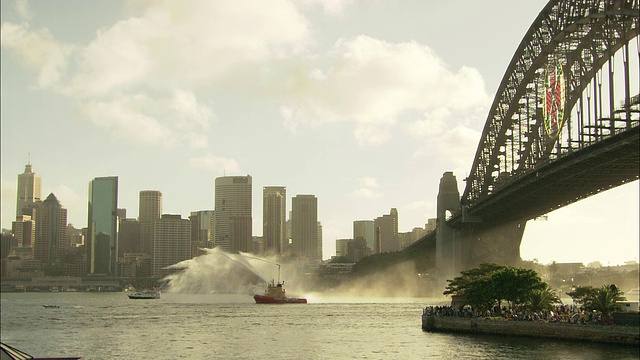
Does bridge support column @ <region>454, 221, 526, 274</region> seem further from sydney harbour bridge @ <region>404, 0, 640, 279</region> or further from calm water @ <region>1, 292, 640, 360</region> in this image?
calm water @ <region>1, 292, 640, 360</region>

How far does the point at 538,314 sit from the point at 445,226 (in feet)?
226

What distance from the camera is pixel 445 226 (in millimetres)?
132000

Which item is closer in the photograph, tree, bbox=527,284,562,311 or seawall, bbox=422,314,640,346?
seawall, bbox=422,314,640,346

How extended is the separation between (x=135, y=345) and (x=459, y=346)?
906 inches

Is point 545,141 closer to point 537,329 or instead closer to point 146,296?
point 537,329

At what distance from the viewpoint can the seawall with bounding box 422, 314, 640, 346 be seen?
51031 mm

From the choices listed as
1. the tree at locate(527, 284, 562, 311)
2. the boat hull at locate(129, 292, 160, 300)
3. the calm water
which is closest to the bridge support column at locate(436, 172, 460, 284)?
the calm water

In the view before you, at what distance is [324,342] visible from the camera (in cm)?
6444

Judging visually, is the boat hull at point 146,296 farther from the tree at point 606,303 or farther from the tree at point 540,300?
the tree at point 606,303

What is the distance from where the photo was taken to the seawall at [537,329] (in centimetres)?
5103

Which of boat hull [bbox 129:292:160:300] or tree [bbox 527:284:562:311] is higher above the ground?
tree [bbox 527:284:562:311]

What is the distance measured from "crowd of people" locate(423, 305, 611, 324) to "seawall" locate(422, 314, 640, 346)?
31.1 inches

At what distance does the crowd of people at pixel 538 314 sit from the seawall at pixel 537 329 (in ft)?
2.59

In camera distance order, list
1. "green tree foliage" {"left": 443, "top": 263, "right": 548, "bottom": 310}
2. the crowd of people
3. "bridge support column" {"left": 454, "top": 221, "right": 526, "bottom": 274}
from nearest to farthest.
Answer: the crowd of people
"green tree foliage" {"left": 443, "top": 263, "right": 548, "bottom": 310}
"bridge support column" {"left": 454, "top": 221, "right": 526, "bottom": 274}
